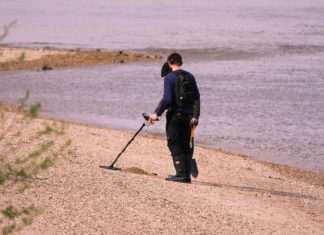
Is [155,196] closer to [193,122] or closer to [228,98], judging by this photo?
[193,122]

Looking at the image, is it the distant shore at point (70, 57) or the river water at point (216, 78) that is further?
the distant shore at point (70, 57)

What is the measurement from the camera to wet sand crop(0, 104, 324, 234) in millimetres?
9578

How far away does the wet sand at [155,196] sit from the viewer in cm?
958

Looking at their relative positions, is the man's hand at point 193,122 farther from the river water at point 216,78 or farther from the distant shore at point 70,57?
the distant shore at point 70,57

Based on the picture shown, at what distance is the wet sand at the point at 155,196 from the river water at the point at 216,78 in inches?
84.4

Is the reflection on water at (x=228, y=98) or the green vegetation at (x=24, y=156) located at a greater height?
the green vegetation at (x=24, y=156)

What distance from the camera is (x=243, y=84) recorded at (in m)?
26.0

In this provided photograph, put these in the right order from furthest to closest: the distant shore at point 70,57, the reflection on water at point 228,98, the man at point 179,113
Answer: the distant shore at point 70,57 → the reflection on water at point 228,98 → the man at point 179,113

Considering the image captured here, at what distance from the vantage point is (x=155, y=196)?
10750 millimetres

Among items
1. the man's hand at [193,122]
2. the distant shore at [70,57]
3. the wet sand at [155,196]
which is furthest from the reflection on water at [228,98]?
the man's hand at [193,122]

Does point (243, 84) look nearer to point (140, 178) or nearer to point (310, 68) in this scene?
point (310, 68)

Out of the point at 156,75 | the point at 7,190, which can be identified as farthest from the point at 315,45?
the point at 7,190

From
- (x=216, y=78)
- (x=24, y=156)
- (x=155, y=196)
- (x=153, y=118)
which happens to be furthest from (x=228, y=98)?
(x=155, y=196)

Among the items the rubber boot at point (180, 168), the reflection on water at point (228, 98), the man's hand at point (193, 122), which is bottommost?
the reflection on water at point (228, 98)
